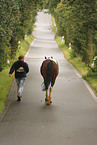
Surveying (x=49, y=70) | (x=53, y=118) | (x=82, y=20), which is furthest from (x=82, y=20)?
(x=53, y=118)

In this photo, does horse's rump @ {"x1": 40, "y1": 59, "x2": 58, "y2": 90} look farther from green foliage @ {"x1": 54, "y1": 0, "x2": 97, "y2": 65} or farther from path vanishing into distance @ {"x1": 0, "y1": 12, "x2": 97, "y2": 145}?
green foliage @ {"x1": 54, "y1": 0, "x2": 97, "y2": 65}

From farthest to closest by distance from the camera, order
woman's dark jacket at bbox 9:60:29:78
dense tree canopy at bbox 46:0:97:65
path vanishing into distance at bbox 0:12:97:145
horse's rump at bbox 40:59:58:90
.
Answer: dense tree canopy at bbox 46:0:97:65
woman's dark jacket at bbox 9:60:29:78
horse's rump at bbox 40:59:58:90
path vanishing into distance at bbox 0:12:97:145

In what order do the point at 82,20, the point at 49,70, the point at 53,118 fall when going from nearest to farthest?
the point at 53,118, the point at 49,70, the point at 82,20

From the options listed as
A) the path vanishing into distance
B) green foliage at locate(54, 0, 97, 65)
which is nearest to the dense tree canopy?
green foliage at locate(54, 0, 97, 65)

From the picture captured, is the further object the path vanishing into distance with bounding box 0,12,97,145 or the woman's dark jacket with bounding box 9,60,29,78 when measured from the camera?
the woman's dark jacket with bounding box 9,60,29,78

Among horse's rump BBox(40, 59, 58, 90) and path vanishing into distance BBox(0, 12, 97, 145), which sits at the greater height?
horse's rump BBox(40, 59, 58, 90)

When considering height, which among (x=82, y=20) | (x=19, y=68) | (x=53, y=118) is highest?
(x=82, y=20)

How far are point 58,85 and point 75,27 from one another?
9.08 meters

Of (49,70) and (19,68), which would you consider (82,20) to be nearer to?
(19,68)

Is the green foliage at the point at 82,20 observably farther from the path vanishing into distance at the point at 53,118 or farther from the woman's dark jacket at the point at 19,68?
the woman's dark jacket at the point at 19,68

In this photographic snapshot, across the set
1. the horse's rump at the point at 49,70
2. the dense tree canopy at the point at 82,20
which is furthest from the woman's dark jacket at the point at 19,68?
the dense tree canopy at the point at 82,20

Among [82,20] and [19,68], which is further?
[82,20]

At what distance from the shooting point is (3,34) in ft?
49.2

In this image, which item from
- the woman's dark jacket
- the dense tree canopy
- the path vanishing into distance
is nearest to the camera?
the path vanishing into distance
